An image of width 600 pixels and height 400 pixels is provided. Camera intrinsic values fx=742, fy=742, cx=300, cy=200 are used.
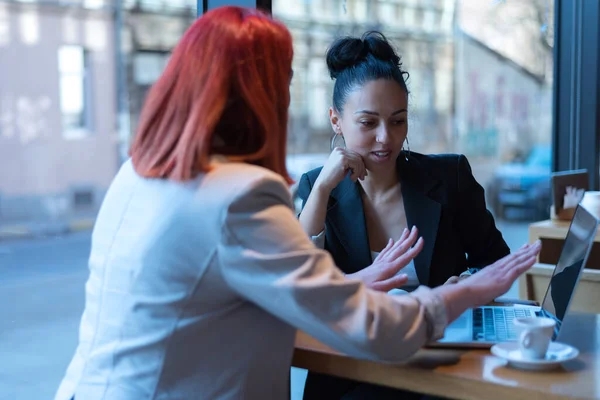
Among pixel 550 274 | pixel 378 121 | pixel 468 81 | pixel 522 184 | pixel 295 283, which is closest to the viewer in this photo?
pixel 295 283

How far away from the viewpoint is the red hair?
1.14m

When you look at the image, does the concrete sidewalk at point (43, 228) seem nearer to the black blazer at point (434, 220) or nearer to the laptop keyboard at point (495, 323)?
the black blazer at point (434, 220)

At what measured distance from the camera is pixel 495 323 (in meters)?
1.46

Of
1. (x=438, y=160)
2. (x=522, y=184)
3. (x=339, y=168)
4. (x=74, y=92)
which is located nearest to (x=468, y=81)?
(x=522, y=184)

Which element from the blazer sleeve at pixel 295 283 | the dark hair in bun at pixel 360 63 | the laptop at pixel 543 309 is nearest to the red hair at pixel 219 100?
the blazer sleeve at pixel 295 283

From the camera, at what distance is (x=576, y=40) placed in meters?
3.73

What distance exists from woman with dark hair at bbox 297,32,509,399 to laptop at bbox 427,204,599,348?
36 centimetres

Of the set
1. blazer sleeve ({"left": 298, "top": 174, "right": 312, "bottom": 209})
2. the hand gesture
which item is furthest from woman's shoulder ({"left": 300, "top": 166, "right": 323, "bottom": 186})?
the hand gesture

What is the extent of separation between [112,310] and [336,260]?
88 cm

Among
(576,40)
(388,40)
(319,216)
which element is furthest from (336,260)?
(576,40)

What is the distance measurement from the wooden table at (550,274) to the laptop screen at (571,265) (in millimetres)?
1324

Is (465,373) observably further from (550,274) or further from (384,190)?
(550,274)

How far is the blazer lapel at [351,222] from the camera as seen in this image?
1.96 meters

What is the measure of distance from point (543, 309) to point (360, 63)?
2.77 feet
